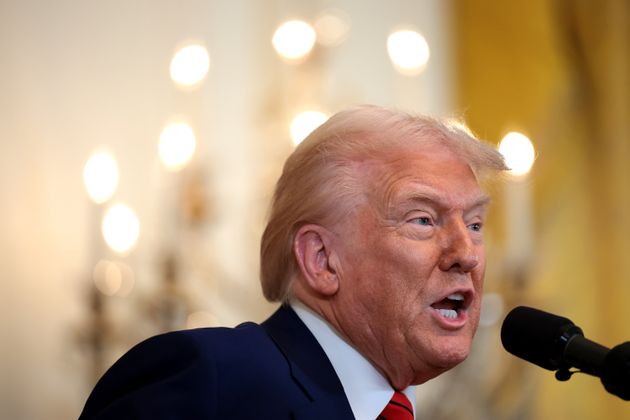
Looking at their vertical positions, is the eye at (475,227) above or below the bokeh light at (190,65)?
below

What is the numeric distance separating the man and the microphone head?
0.27 m

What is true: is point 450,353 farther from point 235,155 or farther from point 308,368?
point 235,155

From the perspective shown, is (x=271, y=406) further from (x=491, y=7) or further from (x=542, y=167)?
(x=491, y=7)

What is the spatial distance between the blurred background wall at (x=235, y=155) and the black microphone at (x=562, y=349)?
2070 mm

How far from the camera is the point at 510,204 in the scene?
406cm

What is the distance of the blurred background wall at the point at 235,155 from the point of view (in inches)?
175

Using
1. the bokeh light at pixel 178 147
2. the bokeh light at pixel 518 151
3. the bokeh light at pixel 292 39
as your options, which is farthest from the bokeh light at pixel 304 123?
the bokeh light at pixel 518 151

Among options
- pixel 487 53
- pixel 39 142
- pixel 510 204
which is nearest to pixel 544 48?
pixel 487 53

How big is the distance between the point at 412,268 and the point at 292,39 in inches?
88.7

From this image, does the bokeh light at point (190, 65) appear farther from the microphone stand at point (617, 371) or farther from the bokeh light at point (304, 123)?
the microphone stand at point (617, 371)

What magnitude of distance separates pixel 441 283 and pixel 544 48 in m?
3.40

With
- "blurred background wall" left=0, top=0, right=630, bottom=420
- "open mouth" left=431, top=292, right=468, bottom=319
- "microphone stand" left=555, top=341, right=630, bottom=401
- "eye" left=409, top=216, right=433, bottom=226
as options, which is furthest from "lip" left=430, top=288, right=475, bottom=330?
"blurred background wall" left=0, top=0, right=630, bottom=420

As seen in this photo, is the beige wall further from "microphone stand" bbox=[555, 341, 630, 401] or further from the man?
"microphone stand" bbox=[555, 341, 630, 401]

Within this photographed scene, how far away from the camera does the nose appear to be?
85.3 inches
